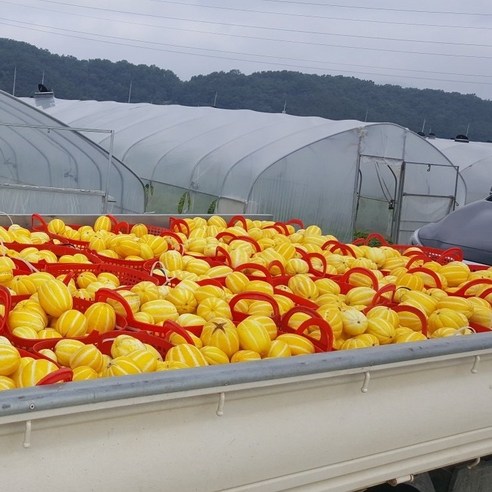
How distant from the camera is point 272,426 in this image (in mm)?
2281

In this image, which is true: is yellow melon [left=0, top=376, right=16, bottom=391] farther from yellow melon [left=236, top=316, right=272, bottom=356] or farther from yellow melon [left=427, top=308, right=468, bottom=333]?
yellow melon [left=427, top=308, right=468, bottom=333]

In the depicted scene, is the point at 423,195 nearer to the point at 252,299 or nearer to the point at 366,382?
the point at 252,299

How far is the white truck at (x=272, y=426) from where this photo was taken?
1847 millimetres

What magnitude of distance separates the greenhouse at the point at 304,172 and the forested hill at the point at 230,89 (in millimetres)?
17514

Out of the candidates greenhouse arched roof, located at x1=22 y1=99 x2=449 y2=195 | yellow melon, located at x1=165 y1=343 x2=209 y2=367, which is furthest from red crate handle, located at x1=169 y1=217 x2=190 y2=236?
greenhouse arched roof, located at x1=22 y1=99 x2=449 y2=195

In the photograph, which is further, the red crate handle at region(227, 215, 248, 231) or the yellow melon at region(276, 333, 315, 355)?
the red crate handle at region(227, 215, 248, 231)

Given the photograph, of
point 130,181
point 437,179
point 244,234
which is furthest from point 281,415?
point 437,179

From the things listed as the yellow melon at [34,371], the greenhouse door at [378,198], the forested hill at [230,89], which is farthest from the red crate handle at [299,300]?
the forested hill at [230,89]

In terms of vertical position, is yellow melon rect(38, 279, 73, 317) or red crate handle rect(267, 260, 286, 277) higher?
red crate handle rect(267, 260, 286, 277)

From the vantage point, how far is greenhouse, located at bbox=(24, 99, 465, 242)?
1220 centimetres

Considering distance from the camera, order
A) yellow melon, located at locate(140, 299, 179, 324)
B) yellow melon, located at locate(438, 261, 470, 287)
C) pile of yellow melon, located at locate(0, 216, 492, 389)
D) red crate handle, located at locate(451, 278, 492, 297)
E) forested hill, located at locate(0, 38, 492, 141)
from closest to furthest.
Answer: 1. pile of yellow melon, located at locate(0, 216, 492, 389)
2. yellow melon, located at locate(140, 299, 179, 324)
3. red crate handle, located at locate(451, 278, 492, 297)
4. yellow melon, located at locate(438, 261, 470, 287)
5. forested hill, located at locate(0, 38, 492, 141)

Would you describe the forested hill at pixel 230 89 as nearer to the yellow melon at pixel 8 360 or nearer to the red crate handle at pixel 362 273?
the red crate handle at pixel 362 273

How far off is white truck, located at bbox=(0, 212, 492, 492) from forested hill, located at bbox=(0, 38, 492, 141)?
2953cm

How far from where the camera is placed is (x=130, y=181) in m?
11.4
